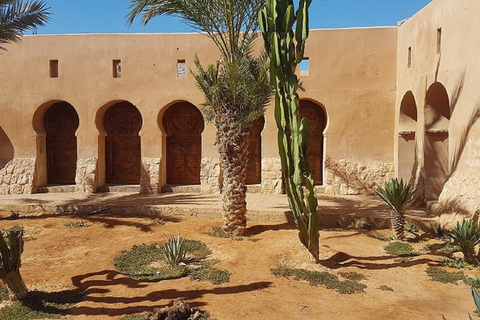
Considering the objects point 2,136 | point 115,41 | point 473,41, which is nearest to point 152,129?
point 115,41

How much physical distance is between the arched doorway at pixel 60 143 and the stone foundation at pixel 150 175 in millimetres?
3553

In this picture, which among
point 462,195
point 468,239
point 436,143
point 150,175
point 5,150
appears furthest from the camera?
point 5,150

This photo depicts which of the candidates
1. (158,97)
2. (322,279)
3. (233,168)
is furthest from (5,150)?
(322,279)

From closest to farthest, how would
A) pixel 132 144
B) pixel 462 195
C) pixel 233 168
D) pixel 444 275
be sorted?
pixel 444 275 → pixel 462 195 → pixel 233 168 → pixel 132 144

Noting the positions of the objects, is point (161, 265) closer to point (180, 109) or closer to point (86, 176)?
point (86, 176)

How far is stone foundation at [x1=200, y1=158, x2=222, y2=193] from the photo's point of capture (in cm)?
1381

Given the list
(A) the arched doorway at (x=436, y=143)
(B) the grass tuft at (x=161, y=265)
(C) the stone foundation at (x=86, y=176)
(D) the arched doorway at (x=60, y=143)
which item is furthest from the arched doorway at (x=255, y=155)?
(D) the arched doorway at (x=60, y=143)

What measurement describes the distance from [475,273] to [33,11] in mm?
12504

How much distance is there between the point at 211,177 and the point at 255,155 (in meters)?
2.22

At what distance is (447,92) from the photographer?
9.61 metres

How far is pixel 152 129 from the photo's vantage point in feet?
46.5

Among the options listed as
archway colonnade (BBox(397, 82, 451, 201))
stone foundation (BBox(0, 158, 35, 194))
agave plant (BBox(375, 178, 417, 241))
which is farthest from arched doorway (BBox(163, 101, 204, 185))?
agave plant (BBox(375, 178, 417, 241))

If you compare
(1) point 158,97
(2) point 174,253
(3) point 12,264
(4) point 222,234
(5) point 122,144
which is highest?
(1) point 158,97

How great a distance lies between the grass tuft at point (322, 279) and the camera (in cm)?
614
